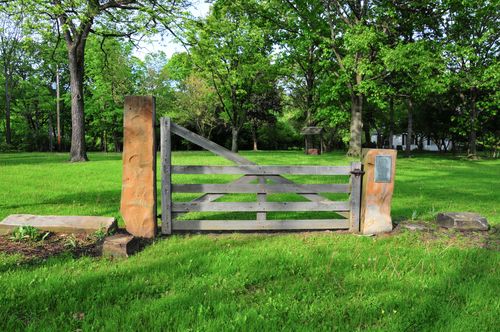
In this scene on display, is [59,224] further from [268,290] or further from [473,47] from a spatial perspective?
[473,47]

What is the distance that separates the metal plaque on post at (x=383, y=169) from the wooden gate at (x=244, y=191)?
280mm

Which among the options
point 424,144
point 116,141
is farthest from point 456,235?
point 424,144

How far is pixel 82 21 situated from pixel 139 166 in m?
16.0

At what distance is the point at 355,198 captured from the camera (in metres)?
6.38

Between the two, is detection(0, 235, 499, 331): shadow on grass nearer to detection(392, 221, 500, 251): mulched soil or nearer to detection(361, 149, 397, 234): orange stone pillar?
detection(392, 221, 500, 251): mulched soil

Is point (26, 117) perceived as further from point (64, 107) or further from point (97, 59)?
point (97, 59)

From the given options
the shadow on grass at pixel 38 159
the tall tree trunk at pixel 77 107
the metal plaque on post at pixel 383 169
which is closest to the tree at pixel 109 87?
the shadow on grass at pixel 38 159

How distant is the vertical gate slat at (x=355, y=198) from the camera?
633 centimetres

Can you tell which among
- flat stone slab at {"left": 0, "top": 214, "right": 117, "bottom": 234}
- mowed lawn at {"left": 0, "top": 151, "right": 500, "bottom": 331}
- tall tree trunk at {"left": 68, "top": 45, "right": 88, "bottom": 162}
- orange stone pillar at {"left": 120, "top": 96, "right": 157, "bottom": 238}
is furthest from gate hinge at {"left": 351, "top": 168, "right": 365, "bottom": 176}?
tall tree trunk at {"left": 68, "top": 45, "right": 88, "bottom": 162}

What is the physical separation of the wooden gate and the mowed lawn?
24cm


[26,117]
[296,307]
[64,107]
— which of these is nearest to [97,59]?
[64,107]

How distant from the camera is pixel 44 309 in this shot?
347 cm

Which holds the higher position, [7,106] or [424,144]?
[7,106]

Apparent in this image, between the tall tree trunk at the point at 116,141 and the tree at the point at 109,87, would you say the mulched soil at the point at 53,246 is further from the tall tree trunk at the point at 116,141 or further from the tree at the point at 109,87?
the tall tree trunk at the point at 116,141
